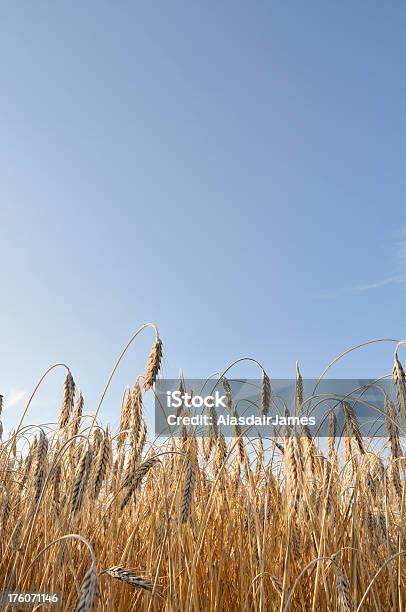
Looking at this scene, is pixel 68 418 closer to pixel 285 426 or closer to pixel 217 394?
pixel 217 394

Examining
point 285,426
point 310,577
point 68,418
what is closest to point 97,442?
point 68,418

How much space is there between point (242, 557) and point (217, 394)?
1119 millimetres

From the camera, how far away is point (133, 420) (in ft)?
9.39

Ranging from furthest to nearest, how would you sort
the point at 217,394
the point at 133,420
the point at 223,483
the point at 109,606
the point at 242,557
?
the point at 217,394, the point at 223,483, the point at 133,420, the point at 242,557, the point at 109,606

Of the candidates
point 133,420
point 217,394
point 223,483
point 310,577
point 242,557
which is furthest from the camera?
point 217,394

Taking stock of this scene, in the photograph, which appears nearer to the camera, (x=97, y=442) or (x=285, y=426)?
(x=285, y=426)

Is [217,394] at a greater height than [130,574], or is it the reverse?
[217,394]

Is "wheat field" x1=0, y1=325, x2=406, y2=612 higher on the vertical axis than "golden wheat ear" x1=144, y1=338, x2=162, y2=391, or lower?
lower

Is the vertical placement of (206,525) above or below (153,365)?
below

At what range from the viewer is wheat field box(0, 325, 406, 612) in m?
2.13

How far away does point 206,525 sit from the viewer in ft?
7.48

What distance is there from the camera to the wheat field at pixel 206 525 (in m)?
2.13

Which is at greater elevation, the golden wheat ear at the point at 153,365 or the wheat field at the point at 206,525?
the golden wheat ear at the point at 153,365

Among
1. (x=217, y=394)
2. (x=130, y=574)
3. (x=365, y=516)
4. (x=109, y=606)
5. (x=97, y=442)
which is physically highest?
Answer: (x=217, y=394)
